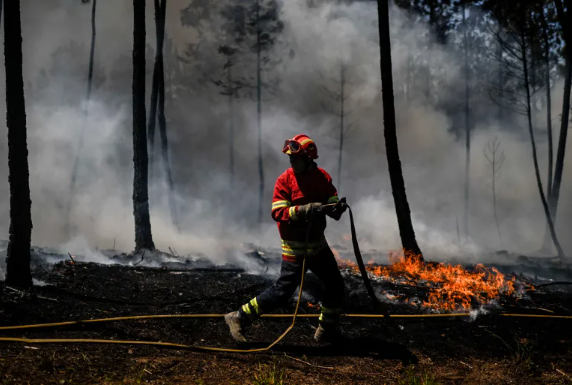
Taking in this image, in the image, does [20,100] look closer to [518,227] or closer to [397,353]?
[397,353]

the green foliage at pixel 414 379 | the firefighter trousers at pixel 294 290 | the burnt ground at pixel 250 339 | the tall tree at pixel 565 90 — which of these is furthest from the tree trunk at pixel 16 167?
the tall tree at pixel 565 90

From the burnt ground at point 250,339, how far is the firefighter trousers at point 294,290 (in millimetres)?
328

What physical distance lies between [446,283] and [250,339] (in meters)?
3.14

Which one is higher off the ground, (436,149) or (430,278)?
(436,149)

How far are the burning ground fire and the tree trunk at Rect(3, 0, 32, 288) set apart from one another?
4.51 meters

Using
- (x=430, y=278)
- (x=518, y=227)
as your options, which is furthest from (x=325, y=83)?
(x=430, y=278)

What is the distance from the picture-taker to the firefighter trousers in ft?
15.0

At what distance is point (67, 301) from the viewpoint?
5.25 meters

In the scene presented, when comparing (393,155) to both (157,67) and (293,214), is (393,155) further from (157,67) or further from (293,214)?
(157,67)

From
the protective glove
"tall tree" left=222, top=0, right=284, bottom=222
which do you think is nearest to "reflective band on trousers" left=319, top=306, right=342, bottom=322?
the protective glove

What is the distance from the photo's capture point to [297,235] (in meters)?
4.60

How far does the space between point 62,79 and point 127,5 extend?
497 cm

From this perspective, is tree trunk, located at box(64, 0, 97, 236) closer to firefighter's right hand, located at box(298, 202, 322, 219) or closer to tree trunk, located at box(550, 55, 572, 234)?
firefighter's right hand, located at box(298, 202, 322, 219)

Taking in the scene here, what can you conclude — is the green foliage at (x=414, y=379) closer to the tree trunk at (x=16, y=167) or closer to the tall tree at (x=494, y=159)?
the tree trunk at (x=16, y=167)
